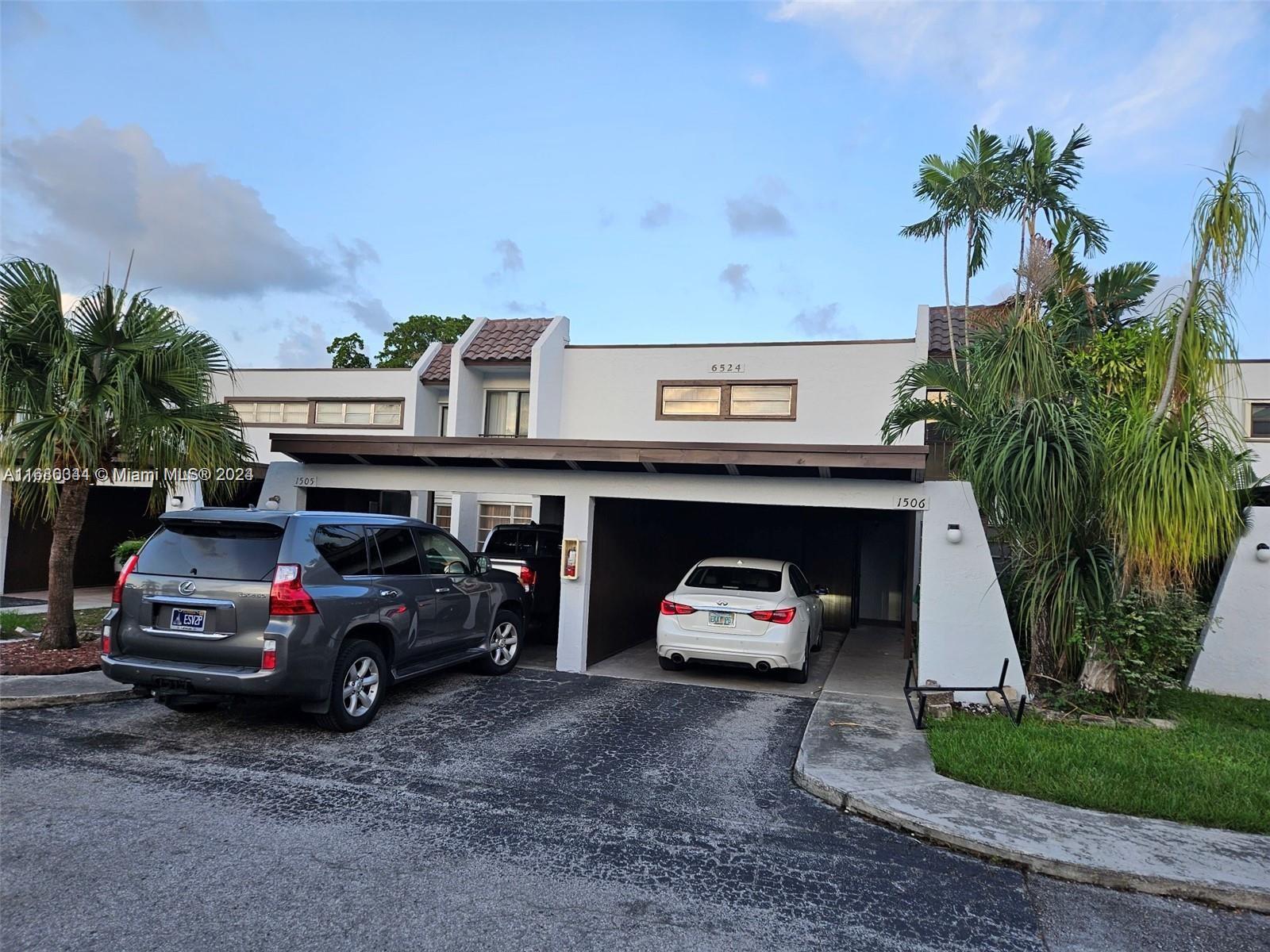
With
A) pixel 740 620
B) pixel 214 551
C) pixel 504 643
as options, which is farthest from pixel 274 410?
pixel 740 620

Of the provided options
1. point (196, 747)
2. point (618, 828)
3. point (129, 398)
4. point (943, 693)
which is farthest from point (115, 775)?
point (943, 693)

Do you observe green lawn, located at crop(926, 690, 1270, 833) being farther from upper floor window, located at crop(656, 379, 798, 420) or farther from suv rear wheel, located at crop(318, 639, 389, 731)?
upper floor window, located at crop(656, 379, 798, 420)

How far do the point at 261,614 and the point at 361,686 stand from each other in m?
1.21

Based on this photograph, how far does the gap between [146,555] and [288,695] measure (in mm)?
1650

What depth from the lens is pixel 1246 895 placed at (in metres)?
4.23

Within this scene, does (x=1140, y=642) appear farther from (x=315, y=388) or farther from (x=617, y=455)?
(x=315, y=388)

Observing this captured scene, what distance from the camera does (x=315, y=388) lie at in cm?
1942

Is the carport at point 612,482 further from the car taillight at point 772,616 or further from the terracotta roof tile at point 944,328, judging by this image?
the terracotta roof tile at point 944,328

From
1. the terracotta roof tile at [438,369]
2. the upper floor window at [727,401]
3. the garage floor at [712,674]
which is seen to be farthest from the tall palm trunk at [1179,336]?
the terracotta roof tile at [438,369]

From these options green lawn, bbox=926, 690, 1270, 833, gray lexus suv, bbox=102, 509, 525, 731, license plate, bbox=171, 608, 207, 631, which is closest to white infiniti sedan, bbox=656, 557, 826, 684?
green lawn, bbox=926, 690, 1270, 833

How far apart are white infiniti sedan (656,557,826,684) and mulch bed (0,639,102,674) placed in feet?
19.7

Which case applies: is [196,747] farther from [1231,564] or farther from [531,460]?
[1231,564]

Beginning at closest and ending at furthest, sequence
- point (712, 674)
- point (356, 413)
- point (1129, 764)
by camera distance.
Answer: point (1129, 764) < point (712, 674) < point (356, 413)

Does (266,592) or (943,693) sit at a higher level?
(266,592)
